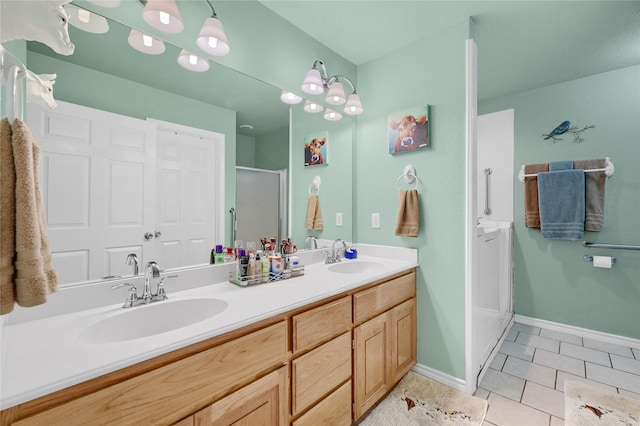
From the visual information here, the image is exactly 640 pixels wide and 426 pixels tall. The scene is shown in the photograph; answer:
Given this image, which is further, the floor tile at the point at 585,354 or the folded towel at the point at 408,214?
the floor tile at the point at 585,354

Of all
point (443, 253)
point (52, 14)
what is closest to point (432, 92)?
point (443, 253)

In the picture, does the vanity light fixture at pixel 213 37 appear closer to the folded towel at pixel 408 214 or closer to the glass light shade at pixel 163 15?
the glass light shade at pixel 163 15

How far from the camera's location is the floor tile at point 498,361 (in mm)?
2166

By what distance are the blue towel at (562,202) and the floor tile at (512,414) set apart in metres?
1.68

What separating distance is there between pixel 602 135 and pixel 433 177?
1.89m

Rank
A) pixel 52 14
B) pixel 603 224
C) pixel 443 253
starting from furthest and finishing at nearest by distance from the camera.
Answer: pixel 603 224
pixel 443 253
pixel 52 14

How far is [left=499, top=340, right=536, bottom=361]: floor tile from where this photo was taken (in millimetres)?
2348

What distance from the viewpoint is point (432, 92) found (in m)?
2.03

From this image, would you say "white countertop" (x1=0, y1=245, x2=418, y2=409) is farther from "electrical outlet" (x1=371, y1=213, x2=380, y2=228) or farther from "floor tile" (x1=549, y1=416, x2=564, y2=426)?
"floor tile" (x1=549, y1=416, x2=564, y2=426)

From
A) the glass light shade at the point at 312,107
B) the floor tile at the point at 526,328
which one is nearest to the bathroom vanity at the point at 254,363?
the glass light shade at the point at 312,107

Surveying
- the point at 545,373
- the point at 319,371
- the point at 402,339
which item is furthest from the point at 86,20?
the point at 545,373

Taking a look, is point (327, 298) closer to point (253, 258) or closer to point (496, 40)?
point (253, 258)

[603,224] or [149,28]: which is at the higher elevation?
[149,28]

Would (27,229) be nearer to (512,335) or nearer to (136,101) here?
(136,101)
